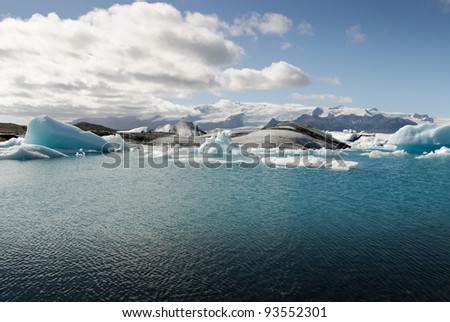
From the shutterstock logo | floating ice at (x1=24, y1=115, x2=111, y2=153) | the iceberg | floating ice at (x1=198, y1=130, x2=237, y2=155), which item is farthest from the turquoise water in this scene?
the iceberg

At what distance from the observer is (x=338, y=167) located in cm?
→ 3209

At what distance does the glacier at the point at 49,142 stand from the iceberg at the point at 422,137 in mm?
58681

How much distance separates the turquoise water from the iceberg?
51342mm

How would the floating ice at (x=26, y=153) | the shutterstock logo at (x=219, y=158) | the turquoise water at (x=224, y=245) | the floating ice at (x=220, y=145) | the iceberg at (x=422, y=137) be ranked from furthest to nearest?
the iceberg at (x=422, y=137) → the floating ice at (x=220, y=145) → the floating ice at (x=26, y=153) → the shutterstock logo at (x=219, y=158) → the turquoise water at (x=224, y=245)

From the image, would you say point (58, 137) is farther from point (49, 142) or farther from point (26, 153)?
point (26, 153)

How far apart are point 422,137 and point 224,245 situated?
221 feet

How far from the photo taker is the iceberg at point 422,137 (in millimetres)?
63391

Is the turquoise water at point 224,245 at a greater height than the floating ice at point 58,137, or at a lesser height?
lesser

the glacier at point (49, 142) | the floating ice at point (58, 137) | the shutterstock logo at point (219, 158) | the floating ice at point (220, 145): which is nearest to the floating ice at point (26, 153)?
the glacier at point (49, 142)

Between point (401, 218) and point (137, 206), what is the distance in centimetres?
1191

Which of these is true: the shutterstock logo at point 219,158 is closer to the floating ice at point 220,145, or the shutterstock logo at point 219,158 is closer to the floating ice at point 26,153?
the floating ice at point 220,145

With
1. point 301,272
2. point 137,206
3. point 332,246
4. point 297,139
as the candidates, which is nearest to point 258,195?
point 137,206

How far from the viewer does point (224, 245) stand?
10375mm

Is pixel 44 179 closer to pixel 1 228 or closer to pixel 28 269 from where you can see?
pixel 1 228
